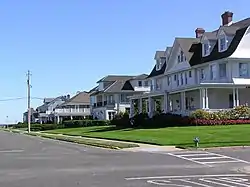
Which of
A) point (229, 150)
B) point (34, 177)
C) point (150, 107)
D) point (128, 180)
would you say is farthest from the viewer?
point (150, 107)

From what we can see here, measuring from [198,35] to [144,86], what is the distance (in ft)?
89.1

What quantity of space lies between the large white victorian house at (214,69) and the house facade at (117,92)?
1142 inches

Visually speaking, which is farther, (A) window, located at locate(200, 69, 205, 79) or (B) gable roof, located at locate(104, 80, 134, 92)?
(B) gable roof, located at locate(104, 80, 134, 92)

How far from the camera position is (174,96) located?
60688mm

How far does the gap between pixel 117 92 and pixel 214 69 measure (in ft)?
133

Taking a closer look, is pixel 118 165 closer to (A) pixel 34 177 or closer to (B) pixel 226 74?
(A) pixel 34 177

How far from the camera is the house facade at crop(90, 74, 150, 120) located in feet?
292

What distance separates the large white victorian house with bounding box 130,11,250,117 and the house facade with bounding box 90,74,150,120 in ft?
95.2

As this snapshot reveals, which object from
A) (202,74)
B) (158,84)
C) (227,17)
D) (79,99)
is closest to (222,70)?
(202,74)

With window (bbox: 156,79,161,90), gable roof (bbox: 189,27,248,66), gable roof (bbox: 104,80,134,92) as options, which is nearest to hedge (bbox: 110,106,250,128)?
gable roof (bbox: 189,27,248,66)

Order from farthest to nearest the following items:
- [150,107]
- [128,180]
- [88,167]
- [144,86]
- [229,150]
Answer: [144,86]
[150,107]
[229,150]
[88,167]
[128,180]

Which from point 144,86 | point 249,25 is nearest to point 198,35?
point 249,25

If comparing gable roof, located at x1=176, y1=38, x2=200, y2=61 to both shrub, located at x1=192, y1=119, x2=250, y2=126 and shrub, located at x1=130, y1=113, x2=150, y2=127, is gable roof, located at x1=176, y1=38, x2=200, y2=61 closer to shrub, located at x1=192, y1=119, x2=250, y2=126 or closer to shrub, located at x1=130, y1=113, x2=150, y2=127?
shrub, located at x1=130, y1=113, x2=150, y2=127

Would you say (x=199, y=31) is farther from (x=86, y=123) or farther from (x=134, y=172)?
(x=134, y=172)
